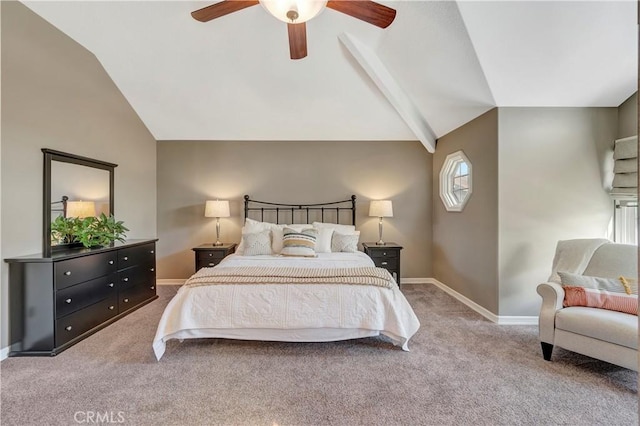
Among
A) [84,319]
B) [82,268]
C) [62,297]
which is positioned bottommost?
[84,319]

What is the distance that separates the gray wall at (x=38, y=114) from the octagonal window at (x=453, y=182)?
15.4 feet

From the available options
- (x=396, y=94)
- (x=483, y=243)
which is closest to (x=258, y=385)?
(x=483, y=243)

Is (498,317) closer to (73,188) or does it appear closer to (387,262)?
(387,262)

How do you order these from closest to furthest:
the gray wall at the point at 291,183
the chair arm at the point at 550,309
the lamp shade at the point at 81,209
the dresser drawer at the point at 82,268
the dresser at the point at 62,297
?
the chair arm at the point at 550,309 < the dresser at the point at 62,297 < the dresser drawer at the point at 82,268 < the lamp shade at the point at 81,209 < the gray wall at the point at 291,183

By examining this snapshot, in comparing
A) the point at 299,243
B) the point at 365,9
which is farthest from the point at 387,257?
the point at 365,9

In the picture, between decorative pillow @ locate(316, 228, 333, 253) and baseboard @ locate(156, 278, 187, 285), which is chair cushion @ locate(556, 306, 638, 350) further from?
baseboard @ locate(156, 278, 187, 285)

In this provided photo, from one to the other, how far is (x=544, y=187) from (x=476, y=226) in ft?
2.63

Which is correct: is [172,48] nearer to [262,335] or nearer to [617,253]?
[262,335]

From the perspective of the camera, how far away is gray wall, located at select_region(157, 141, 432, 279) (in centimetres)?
467

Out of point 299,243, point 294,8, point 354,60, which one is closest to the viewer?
point 294,8

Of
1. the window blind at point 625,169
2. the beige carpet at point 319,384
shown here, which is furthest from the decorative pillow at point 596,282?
the window blind at point 625,169

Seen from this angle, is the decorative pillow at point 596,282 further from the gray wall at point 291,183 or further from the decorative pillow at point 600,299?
the gray wall at point 291,183

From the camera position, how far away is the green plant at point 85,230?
2834 millimetres

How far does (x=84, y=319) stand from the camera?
2.73 meters
